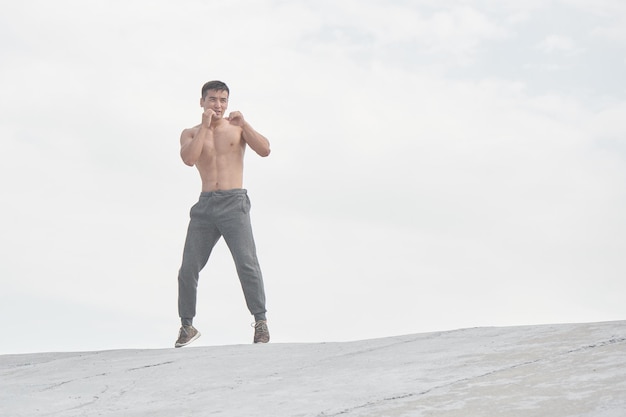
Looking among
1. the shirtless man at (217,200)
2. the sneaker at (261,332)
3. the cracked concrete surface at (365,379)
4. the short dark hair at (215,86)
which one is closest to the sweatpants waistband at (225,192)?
the shirtless man at (217,200)

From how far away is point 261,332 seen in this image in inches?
237

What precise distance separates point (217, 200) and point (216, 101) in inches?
24.1

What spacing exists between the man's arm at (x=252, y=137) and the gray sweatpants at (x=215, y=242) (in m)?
0.27

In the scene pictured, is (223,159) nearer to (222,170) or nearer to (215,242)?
(222,170)

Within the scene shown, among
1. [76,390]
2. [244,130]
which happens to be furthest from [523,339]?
[244,130]

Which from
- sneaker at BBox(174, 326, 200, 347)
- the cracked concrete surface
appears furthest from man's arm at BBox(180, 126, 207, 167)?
the cracked concrete surface

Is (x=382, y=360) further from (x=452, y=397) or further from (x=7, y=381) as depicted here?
(x=7, y=381)

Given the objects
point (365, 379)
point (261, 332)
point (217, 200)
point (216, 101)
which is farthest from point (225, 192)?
point (365, 379)

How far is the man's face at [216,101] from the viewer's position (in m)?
6.27

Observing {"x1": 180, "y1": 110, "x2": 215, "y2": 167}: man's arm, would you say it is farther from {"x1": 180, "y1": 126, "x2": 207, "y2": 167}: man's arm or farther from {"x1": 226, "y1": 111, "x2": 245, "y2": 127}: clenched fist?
{"x1": 226, "y1": 111, "x2": 245, "y2": 127}: clenched fist

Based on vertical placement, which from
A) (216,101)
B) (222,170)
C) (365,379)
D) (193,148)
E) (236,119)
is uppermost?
(216,101)

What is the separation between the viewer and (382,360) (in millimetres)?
4340

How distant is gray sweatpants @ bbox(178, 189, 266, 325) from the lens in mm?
6086

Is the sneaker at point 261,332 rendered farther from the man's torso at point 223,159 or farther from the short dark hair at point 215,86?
the short dark hair at point 215,86
